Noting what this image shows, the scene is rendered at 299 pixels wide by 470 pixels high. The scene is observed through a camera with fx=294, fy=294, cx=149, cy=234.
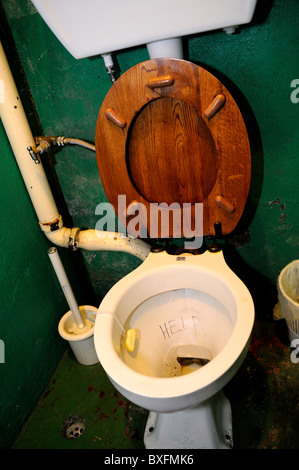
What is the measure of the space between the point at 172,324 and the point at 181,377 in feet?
1.26

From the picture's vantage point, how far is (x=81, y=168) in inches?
46.7

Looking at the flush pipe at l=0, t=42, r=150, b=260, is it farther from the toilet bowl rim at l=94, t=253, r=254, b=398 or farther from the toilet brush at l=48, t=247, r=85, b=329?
the toilet bowl rim at l=94, t=253, r=254, b=398

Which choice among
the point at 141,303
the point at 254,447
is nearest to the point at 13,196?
the point at 141,303

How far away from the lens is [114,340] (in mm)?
799

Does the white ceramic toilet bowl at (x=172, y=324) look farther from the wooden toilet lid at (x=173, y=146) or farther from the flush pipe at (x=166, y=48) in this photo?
the flush pipe at (x=166, y=48)

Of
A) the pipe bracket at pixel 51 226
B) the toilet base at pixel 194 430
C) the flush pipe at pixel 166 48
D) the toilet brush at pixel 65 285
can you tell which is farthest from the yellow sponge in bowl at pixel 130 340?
the flush pipe at pixel 166 48

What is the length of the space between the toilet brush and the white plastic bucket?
812 millimetres

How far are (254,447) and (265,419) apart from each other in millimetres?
101

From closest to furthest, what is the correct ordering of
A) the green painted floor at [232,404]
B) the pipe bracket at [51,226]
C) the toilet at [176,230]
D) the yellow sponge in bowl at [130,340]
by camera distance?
the toilet at [176,230]
the yellow sponge in bowl at [130,340]
the green painted floor at [232,404]
the pipe bracket at [51,226]

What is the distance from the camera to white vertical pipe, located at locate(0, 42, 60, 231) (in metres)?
0.92

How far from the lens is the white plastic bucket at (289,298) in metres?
1.06

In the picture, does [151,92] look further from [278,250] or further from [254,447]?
[254,447]

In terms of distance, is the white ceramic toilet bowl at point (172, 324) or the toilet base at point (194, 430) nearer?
the white ceramic toilet bowl at point (172, 324)

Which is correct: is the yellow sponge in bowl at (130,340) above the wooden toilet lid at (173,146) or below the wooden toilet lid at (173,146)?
below
